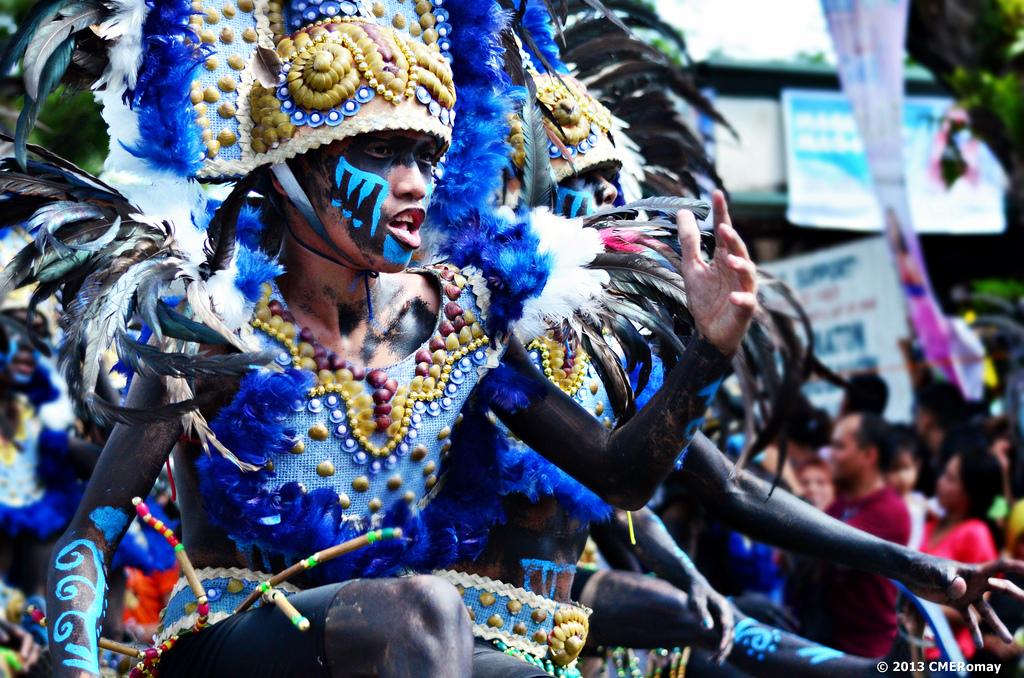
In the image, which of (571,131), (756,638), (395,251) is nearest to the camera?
(395,251)

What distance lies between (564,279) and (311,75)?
0.68 m

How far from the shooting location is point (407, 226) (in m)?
3.06

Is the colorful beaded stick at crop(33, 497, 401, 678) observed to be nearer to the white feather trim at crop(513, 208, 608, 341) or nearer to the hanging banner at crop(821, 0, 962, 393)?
the white feather trim at crop(513, 208, 608, 341)

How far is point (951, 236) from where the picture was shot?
1642 centimetres

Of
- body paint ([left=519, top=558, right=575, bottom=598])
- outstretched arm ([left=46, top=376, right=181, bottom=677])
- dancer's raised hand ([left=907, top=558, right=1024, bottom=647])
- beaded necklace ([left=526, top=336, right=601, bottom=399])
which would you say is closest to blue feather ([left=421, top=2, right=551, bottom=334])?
beaded necklace ([left=526, top=336, right=601, bottom=399])

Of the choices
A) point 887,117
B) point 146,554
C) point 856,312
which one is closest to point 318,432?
point 146,554

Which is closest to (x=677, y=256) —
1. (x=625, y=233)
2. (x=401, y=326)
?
(x=625, y=233)

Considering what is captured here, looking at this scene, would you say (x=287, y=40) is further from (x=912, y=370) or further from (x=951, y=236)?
(x=951, y=236)

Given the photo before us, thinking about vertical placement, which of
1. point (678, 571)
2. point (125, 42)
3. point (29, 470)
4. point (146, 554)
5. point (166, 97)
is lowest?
point (29, 470)

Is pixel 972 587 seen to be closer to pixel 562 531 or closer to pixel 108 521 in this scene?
pixel 562 531

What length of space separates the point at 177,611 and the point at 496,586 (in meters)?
0.72

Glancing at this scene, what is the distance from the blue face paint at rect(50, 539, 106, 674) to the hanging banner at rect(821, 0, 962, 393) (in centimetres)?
819

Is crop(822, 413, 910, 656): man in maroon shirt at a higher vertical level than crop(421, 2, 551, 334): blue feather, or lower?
lower

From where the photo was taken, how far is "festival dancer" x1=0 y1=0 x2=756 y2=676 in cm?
272
